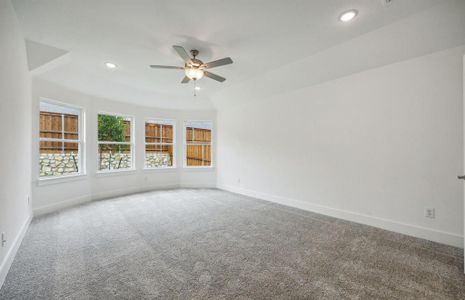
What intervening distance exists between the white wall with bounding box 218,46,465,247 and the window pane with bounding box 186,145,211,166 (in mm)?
2086

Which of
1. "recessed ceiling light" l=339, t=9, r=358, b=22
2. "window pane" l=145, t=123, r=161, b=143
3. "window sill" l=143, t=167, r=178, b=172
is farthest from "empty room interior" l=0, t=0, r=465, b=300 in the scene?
"window pane" l=145, t=123, r=161, b=143

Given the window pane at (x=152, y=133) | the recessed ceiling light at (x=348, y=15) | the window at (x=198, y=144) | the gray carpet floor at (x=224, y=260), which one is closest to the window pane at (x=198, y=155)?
the window at (x=198, y=144)

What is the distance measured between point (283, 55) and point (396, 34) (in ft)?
4.64

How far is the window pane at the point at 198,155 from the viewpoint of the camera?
20.9 ft

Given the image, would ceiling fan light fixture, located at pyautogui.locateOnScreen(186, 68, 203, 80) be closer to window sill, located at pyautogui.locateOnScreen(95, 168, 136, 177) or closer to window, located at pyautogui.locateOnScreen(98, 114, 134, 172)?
window, located at pyautogui.locateOnScreen(98, 114, 134, 172)

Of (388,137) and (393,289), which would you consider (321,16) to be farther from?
(393,289)

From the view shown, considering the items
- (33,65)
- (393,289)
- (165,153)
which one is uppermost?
(33,65)

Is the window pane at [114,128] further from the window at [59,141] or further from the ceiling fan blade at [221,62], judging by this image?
the ceiling fan blade at [221,62]

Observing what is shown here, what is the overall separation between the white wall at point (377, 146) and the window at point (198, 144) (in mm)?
2049

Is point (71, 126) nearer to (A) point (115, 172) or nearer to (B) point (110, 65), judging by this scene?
(A) point (115, 172)

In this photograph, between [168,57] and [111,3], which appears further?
[168,57]

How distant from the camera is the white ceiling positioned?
2157 mm

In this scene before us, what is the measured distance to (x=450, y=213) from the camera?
99.2 inches

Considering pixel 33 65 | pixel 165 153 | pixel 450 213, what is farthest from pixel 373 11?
pixel 165 153
